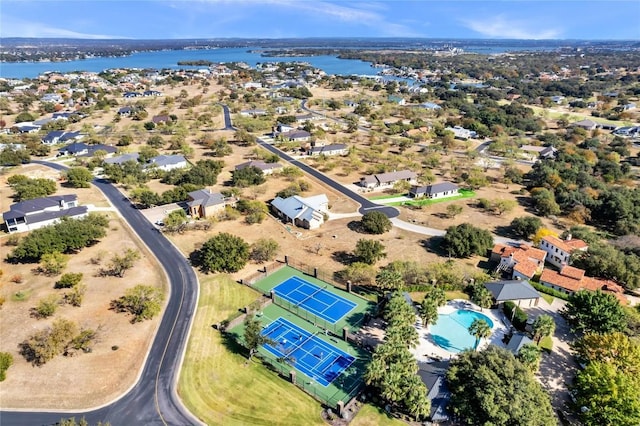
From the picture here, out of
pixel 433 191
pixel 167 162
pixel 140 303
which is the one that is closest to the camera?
pixel 140 303

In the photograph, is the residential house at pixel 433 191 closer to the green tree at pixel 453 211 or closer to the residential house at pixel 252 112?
the green tree at pixel 453 211

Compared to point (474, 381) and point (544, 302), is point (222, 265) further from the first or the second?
point (544, 302)

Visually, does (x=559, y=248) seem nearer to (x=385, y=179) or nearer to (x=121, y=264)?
(x=385, y=179)

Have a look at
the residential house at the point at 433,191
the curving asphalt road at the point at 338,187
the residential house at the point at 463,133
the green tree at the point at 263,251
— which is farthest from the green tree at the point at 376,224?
the residential house at the point at 463,133

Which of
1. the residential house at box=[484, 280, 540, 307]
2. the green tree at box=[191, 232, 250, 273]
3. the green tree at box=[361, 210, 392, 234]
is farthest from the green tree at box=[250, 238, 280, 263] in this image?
the residential house at box=[484, 280, 540, 307]

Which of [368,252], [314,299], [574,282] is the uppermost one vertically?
[574,282]

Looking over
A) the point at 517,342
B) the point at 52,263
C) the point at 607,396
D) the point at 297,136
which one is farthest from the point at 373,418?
the point at 297,136
